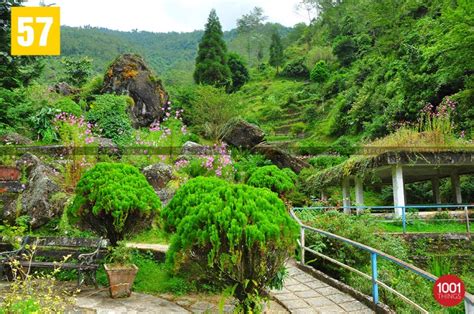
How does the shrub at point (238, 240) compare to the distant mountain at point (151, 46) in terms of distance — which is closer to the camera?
the shrub at point (238, 240)

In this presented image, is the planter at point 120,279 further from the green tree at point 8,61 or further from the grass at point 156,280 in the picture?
the green tree at point 8,61

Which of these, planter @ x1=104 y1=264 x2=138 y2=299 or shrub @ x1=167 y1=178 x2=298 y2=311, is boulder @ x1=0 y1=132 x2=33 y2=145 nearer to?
planter @ x1=104 y1=264 x2=138 y2=299

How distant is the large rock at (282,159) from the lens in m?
20.0

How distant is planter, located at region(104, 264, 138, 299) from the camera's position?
216 inches

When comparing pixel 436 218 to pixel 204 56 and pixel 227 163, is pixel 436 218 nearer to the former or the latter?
pixel 227 163

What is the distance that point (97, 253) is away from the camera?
6.20 metres

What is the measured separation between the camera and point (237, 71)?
5412cm

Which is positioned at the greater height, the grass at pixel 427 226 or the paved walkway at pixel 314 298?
the grass at pixel 427 226

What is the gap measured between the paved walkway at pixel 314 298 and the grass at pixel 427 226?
17.8ft

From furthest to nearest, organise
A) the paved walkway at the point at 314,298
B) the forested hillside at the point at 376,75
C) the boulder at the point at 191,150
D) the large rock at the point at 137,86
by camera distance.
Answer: the large rock at the point at 137,86
the forested hillside at the point at 376,75
the boulder at the point at 191,150
the paved walkway at the point at 314,298

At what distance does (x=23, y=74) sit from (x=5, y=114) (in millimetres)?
1793

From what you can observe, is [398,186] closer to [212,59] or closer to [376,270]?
[376,270]

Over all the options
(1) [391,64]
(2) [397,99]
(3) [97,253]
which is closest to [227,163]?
(3) [97,253]

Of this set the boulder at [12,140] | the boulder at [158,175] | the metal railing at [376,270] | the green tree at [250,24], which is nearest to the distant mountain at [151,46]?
the green tree at [250,24]
